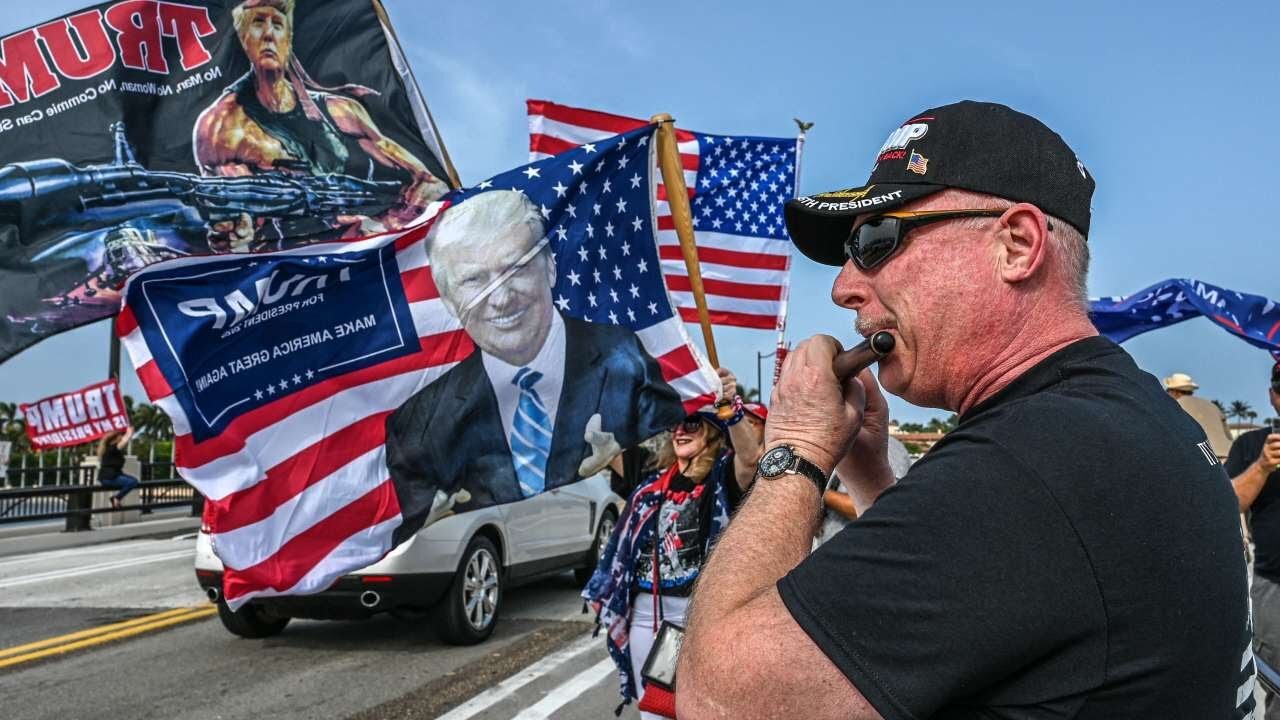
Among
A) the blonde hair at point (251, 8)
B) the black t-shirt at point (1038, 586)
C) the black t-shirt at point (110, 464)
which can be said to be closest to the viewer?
the black t-shirt at point (1038, 586)

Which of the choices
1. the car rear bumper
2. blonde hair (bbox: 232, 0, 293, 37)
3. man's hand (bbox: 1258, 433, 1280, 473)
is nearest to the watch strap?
man's hand (bbox: 1258, 433, 1280, 473)

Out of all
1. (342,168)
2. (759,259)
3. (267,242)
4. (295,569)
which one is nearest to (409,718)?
(295,569)

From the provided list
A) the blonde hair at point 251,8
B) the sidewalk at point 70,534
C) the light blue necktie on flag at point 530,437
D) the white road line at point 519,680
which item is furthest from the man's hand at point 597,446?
the sidewalk at point 70,534

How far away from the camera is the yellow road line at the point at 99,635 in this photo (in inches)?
293

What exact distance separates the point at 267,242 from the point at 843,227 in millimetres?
4244

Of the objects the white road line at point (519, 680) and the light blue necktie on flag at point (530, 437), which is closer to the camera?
the light blue necktie on flag at point (530, 437)

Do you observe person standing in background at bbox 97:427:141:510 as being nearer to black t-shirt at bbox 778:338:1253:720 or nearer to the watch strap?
the watch strap

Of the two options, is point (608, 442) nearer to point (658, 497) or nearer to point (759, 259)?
point (658, 497)

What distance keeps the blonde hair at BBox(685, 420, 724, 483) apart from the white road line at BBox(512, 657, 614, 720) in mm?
2021

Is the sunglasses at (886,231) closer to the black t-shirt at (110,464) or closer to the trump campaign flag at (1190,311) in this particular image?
the trump campaign flag at (1190,311)

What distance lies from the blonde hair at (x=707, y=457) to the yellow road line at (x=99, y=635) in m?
5.76

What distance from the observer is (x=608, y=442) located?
4.16 meters

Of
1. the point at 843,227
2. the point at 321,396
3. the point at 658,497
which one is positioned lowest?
the point at 658,497

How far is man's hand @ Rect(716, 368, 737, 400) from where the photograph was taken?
→ 4348 mm
